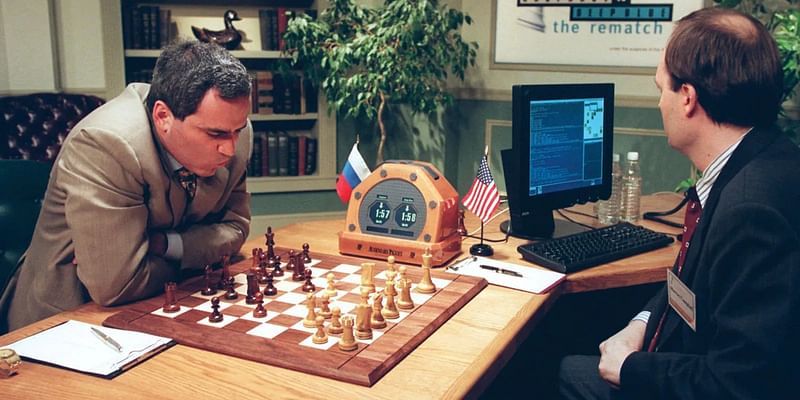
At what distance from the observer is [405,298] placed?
1717 mm

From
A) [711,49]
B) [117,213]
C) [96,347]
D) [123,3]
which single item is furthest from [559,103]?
[123,3]

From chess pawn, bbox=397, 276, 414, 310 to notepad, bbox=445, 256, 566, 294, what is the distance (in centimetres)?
34

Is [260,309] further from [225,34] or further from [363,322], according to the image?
[225,34]

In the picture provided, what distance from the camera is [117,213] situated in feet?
5.65

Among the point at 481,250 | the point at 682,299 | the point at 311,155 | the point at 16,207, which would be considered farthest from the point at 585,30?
the point at 16,207

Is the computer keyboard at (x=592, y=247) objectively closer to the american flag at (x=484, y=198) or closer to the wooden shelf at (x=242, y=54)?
the american flag at (x=484, y=198)

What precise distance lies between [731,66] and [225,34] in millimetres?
3603

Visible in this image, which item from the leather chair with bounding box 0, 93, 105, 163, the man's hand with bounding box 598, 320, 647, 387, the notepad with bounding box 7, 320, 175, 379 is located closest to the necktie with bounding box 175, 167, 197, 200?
the notepad with bounding box 7, 320, 175, 379

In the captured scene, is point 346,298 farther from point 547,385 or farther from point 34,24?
point 34,24

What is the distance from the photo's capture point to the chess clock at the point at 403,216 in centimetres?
213

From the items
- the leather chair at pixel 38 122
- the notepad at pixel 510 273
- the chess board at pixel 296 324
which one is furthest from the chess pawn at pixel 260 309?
the leather chair at pixel 38 122

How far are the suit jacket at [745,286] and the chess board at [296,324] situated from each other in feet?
1.75

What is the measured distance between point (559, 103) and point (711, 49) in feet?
3.05

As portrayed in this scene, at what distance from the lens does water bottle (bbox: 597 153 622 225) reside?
110 inches
